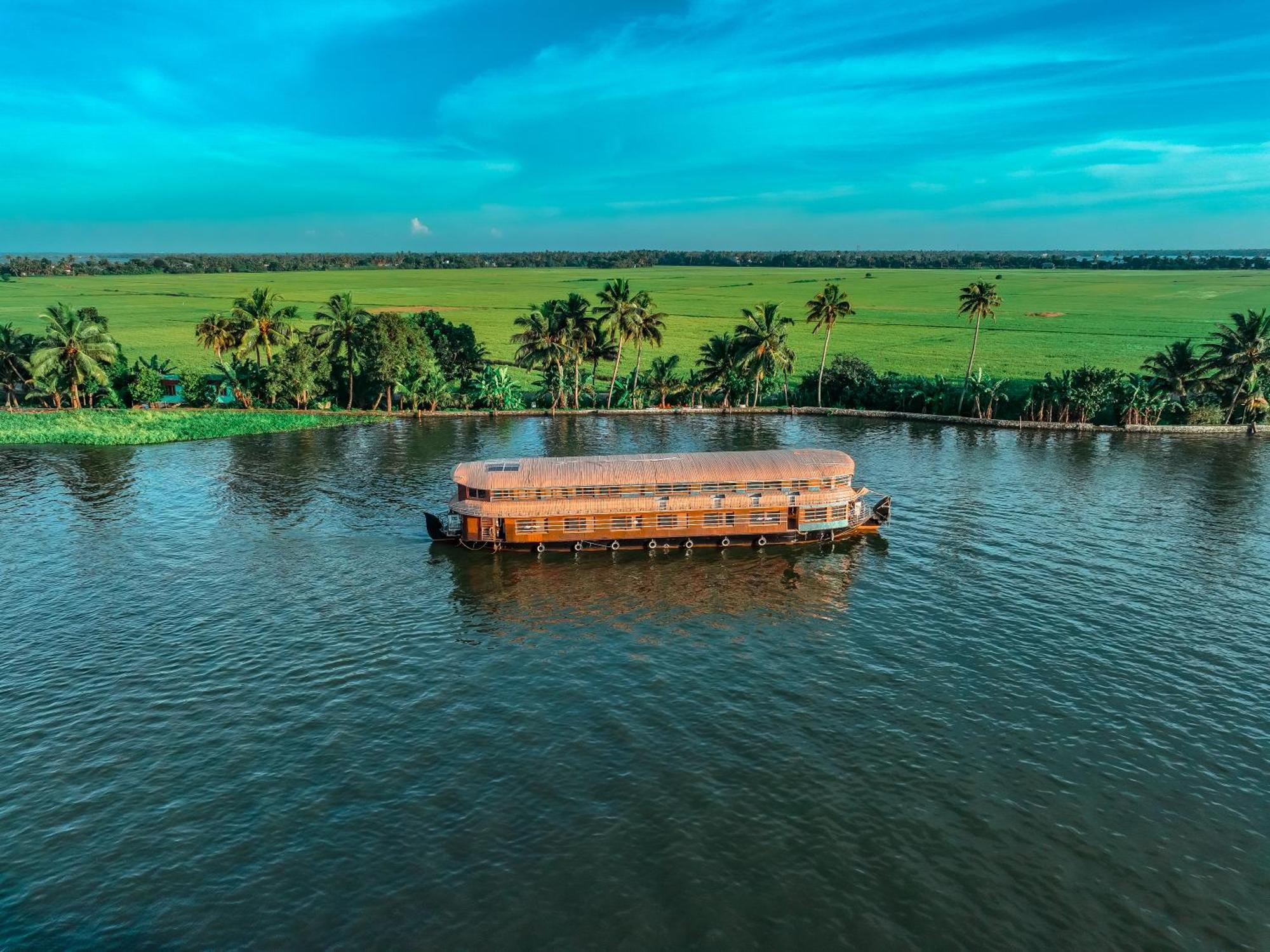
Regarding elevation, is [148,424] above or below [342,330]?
below

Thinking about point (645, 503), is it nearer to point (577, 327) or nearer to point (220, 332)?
point (577, 327)

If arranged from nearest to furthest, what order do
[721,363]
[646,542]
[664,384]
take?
[646,542], [721,363], [664,384]

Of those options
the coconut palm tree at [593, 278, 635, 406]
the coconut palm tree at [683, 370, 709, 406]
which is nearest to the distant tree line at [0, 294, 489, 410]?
the coconut palm tree at [593, 278, 635, 406]

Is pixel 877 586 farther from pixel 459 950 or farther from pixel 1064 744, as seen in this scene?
pixel 459 950

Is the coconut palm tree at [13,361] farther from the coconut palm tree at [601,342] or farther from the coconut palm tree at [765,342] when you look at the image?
the coconut palm tree at [765,342]

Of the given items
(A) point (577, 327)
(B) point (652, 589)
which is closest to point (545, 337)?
(A) point (577, 327)

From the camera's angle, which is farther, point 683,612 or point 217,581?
point 217,581

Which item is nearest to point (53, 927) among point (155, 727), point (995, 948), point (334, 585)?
point (155, 727)

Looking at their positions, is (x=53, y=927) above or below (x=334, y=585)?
below
